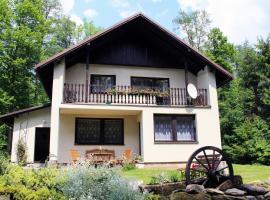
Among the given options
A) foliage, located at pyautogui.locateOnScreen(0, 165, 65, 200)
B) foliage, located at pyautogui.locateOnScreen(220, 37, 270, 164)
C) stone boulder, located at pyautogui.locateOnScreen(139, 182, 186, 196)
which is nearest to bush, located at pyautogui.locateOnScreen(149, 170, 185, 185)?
stone boulder, located at pyautogui.locateOnScreen(139, 182, 186, 196)

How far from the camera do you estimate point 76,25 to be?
35.8m

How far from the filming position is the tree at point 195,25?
113ft

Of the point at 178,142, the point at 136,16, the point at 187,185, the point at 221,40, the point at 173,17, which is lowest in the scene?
the point at 187,185

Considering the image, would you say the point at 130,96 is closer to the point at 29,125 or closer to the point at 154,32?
the point at 154,32

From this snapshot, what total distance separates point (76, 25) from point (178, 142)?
81.4ft

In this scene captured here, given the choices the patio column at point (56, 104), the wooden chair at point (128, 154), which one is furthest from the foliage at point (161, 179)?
the wooden chair at point (128, 154)

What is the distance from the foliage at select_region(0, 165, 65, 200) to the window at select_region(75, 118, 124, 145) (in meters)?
7.26

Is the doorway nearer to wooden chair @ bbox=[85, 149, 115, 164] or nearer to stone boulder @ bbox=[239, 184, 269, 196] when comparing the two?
wooden chair @ bbox=[85, 149, 115, 164]

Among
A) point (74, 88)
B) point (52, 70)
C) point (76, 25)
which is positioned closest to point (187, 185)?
point (74, 88)

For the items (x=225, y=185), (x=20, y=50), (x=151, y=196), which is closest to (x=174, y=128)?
(x=225, y=185)

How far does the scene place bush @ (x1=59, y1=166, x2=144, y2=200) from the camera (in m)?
6.80

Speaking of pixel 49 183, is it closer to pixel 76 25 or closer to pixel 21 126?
pixel 21 126

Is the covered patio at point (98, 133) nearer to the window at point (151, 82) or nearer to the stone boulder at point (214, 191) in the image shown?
the window at point (151, 82)

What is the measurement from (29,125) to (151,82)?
268 inches
